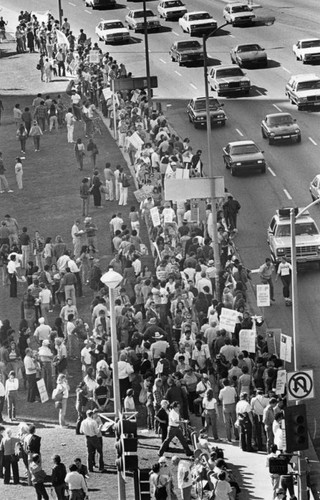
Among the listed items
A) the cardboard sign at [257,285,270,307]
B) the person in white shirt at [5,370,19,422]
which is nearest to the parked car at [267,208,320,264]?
the cardboard sign at [257,285,270,307]

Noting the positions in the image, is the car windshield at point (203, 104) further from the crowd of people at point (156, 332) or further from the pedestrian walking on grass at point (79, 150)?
the crowd of people at point (156, 332)

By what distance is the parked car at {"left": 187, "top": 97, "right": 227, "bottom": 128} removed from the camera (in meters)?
71.9

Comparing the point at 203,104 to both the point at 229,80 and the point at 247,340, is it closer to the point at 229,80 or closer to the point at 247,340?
the point at 229,80

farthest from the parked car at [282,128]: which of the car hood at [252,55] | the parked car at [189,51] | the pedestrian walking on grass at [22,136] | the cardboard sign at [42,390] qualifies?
the cardboard sign at [42,390]

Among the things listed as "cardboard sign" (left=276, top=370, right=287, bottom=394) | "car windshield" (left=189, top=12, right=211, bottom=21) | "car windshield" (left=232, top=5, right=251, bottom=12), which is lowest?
"cardboard sign" (left=276, top=370, right=287, bottom=394)

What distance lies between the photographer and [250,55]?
267 ft

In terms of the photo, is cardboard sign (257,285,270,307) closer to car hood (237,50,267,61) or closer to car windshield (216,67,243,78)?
car windshield (216,67,243,78)

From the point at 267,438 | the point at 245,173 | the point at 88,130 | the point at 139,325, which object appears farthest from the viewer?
the point at 88,130

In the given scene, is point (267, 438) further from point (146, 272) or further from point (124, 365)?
point (146, 272)

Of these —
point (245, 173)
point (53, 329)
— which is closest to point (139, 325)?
point (53, 329)

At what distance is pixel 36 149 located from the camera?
2840 inches

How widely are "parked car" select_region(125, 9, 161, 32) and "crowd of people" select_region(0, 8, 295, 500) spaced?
1146 inches

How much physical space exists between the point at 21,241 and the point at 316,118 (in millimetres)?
20072

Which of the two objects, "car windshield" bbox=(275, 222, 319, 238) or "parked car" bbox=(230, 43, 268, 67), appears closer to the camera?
"car windshield" bbox=(275, 222, 319, 238)
